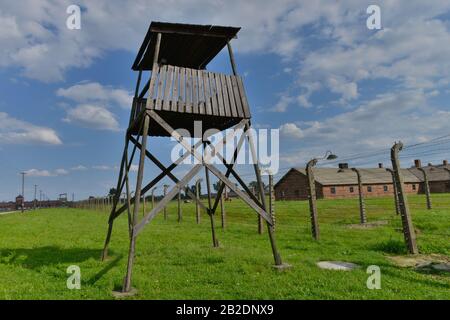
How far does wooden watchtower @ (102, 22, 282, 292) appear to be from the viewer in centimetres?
826

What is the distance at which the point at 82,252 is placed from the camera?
1109 cm

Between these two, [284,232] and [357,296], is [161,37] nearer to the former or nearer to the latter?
[357,296]

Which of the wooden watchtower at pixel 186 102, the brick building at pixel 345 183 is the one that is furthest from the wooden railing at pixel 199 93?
the brick building at pixel 345 183

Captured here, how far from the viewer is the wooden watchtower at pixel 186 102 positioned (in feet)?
27.1

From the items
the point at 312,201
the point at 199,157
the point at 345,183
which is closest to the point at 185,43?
the point at 199,157

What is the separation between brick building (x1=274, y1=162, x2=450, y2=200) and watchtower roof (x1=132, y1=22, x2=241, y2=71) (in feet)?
150

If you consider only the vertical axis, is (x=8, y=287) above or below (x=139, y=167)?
below

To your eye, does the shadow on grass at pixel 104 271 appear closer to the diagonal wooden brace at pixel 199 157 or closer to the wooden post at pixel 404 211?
the diagonal wooden brace at pixel 199 157

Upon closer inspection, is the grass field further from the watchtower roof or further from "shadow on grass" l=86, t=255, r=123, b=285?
the watchtower roof

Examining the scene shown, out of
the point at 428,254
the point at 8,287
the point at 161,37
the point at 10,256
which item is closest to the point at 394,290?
the point at 428,254

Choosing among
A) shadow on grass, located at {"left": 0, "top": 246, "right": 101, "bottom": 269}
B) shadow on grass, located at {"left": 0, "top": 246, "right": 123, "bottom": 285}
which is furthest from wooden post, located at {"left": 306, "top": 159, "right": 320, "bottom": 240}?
shadow on grass, located at {"left": 0, "top": 246, "right": 101, "bottom": 269}

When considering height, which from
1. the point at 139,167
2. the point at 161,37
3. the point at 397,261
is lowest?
the point at 397,261

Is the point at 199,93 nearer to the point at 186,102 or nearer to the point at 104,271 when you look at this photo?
the point at 186,102
